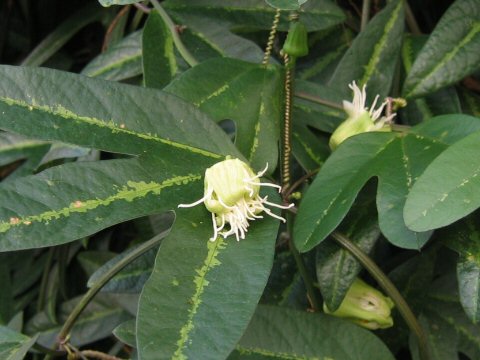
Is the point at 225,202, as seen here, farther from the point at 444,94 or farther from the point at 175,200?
the point at 444,94

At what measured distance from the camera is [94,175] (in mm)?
542

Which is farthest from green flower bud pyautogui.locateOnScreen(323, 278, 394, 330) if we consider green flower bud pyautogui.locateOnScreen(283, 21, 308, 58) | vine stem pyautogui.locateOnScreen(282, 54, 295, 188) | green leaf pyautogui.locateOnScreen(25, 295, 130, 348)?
green leaf pyautogui.locateOnScreen(25, 295, 130, 348)

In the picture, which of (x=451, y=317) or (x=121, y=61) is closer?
(x=451, y=317)

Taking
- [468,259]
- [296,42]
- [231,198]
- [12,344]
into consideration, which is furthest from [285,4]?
[12,344]

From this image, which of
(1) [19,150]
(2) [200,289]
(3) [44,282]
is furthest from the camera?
(3) [44,282]

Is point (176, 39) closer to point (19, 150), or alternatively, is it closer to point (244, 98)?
point (244, 98)

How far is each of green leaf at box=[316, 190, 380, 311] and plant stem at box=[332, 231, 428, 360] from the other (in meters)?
0.02

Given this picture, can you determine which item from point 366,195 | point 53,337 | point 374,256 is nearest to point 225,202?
point 366,195

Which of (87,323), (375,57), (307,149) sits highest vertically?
(375,57)

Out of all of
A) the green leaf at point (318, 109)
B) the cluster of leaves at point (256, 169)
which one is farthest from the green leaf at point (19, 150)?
the green leaf at point (318, 109)

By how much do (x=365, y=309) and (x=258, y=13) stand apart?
35 centimetres

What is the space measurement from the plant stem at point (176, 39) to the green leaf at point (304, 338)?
269 millimetres

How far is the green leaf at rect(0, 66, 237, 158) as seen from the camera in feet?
1.77

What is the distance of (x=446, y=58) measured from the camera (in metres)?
0.70
